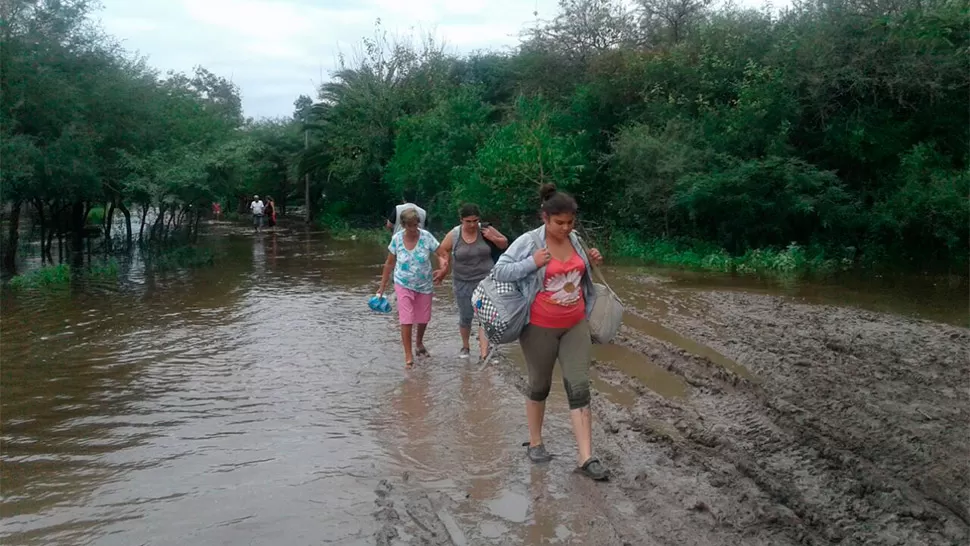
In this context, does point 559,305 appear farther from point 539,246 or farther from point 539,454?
point 539,454

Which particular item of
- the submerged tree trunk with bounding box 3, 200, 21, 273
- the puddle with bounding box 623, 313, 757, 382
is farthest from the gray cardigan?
the submerged tree trunk with bounding box 3, 200, 21, 273

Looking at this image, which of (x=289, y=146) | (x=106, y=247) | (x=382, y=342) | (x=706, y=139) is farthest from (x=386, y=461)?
(x=289, y=146)

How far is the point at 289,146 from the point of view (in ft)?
161

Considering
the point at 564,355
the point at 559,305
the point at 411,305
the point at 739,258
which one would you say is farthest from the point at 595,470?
the point at 739,258

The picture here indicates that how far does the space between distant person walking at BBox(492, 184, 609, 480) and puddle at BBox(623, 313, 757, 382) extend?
2.75m

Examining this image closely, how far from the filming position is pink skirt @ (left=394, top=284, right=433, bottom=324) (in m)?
8.38

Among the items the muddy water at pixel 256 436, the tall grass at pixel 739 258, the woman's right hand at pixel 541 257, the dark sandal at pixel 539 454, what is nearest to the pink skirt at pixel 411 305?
the muddy water at pixel 256 436

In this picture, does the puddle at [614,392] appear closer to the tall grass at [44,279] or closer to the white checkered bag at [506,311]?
the white checkered bag at [506,311]

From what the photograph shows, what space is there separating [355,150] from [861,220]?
22.8m

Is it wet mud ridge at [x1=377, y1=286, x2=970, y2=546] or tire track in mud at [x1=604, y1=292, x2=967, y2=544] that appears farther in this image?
wet mud ridge at [x1=377, y1=286, x2=970, y2=546]

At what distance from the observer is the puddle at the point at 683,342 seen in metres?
7.71

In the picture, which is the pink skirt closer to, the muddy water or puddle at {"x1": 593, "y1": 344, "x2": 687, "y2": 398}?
the muddy water

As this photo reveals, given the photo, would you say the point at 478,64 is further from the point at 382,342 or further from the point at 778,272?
the point at 382,342

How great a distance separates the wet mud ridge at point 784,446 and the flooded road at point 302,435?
1.7 inches
